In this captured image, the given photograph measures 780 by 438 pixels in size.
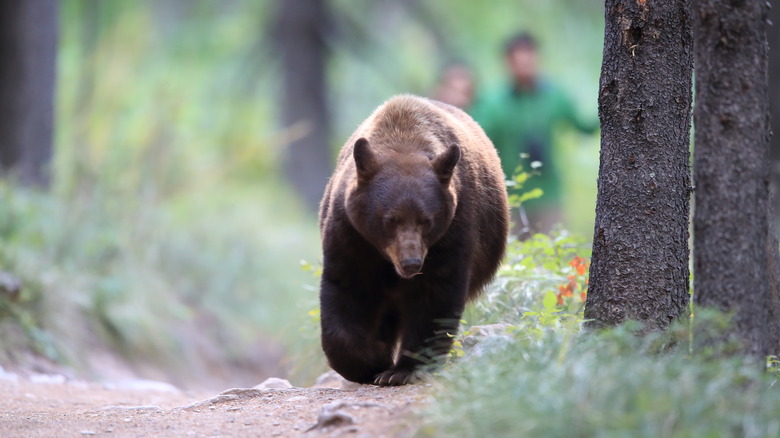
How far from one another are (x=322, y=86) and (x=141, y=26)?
8008 millimetres

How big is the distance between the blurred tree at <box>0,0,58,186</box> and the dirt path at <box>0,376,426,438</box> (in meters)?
4.70

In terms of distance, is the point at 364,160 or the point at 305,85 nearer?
the point at 364,160

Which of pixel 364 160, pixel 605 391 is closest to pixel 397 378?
pixel 364 160

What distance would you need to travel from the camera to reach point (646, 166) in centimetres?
452

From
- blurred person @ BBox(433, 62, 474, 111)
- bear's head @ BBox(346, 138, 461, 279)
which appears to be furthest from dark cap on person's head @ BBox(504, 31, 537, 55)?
bear's head @ BBox(346, 138, 461, 279)

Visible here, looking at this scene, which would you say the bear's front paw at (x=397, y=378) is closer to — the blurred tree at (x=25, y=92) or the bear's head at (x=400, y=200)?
the bear's head at (x=400, y=200)

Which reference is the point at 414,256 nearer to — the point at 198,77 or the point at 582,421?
the point at 582,421

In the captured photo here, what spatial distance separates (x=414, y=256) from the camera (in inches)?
185

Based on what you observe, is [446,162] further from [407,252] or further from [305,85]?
[305,85]

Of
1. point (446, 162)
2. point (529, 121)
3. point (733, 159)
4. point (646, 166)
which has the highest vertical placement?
point (529, 121)

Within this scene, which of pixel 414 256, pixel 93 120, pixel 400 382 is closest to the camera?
pixel 414 256

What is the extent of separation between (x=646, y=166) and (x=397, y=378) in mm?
1748

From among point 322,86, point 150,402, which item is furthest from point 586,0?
point 150,402

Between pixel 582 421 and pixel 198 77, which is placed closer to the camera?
pixel 582 421
